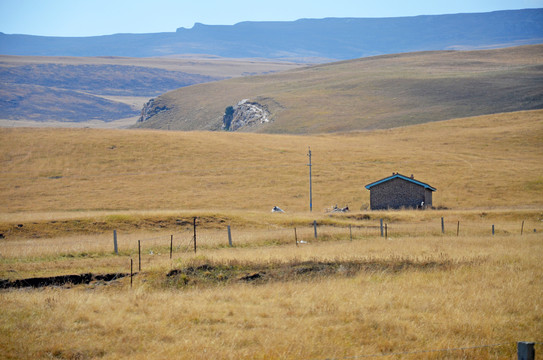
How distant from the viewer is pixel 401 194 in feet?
159

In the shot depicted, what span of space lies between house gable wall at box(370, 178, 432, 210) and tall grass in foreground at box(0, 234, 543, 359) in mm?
31840

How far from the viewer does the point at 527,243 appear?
23.0m

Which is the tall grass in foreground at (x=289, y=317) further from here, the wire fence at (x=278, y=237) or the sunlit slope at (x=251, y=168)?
the sunlit slope at (x=251, y=168)

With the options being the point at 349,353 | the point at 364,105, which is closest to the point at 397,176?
the point at 349,353

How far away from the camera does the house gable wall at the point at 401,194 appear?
4834cm

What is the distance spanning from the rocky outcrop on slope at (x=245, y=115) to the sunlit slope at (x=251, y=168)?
68071 mm

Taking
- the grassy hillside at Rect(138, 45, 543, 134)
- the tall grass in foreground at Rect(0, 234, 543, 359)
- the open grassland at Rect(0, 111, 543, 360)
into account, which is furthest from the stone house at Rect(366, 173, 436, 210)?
the grassy hillside at Rect(138, 45, 543, 134)

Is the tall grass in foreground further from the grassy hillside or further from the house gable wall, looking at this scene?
the grassy hillside

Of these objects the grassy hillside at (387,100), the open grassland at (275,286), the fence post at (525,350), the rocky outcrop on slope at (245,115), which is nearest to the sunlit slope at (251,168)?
the open grassland at (275,286)

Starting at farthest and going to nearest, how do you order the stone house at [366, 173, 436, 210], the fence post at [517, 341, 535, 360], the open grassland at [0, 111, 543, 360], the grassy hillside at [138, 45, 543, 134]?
the grassy hillside at [138, 45, 543, 134] < the stone house at [366, 173, 436, 210] < the open grassland at [0, 111, 543, 360] < the fence post at [517, 341, 535, 360]

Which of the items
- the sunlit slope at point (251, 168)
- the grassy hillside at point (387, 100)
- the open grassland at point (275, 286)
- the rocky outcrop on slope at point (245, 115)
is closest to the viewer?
the open grassland at point (275, 286)

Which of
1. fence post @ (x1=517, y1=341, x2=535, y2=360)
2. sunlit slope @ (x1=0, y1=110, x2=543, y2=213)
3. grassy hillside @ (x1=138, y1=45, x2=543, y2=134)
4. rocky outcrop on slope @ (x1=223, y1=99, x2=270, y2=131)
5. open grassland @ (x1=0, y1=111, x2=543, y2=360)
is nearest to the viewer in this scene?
fence post @ (x1=517, y1=341, x2=535, y2=360)

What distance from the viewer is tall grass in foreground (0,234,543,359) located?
398 inches

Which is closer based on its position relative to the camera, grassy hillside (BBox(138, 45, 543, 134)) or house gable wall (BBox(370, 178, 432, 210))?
house gable wall (BBox(370, 178, 432, 210))
